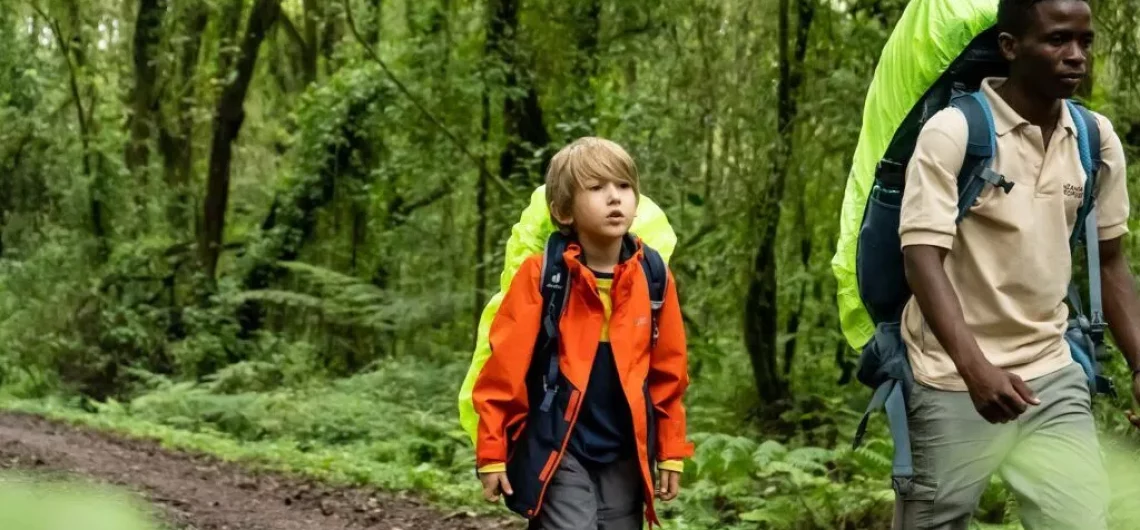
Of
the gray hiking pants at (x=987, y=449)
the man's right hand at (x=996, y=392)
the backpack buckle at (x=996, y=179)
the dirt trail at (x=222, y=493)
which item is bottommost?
the dirt trail at (x=222, y=493)

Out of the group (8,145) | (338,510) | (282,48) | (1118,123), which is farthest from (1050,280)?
(282,48)

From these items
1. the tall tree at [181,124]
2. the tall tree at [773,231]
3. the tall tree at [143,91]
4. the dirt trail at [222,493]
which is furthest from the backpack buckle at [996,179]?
the tall tree at [143,91]

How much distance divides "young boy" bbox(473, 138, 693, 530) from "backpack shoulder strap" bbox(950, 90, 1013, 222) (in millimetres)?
952

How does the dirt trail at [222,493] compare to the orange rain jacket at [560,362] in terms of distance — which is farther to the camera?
the dirt trail at [222,493]

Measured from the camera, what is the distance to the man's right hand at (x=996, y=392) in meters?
2.92

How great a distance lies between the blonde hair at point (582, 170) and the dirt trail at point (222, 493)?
3.78 m

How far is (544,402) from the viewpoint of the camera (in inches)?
139

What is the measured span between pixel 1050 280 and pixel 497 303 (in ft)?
4.75

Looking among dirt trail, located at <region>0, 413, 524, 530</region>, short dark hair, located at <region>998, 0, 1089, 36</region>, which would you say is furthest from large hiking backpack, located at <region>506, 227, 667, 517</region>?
dirt trail, located at <region>0, 413, 524, 530</region>

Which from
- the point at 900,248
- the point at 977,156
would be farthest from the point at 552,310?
the point at 977,156

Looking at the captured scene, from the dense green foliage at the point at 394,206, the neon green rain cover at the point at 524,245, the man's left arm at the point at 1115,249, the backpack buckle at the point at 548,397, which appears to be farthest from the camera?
the dense green foliage at the point at 394,206

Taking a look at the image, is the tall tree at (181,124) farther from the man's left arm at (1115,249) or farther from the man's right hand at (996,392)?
the man's right hand at (996,392)

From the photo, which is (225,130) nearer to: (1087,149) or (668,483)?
(668,483)

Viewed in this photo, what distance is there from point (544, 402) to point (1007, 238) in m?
1.27
